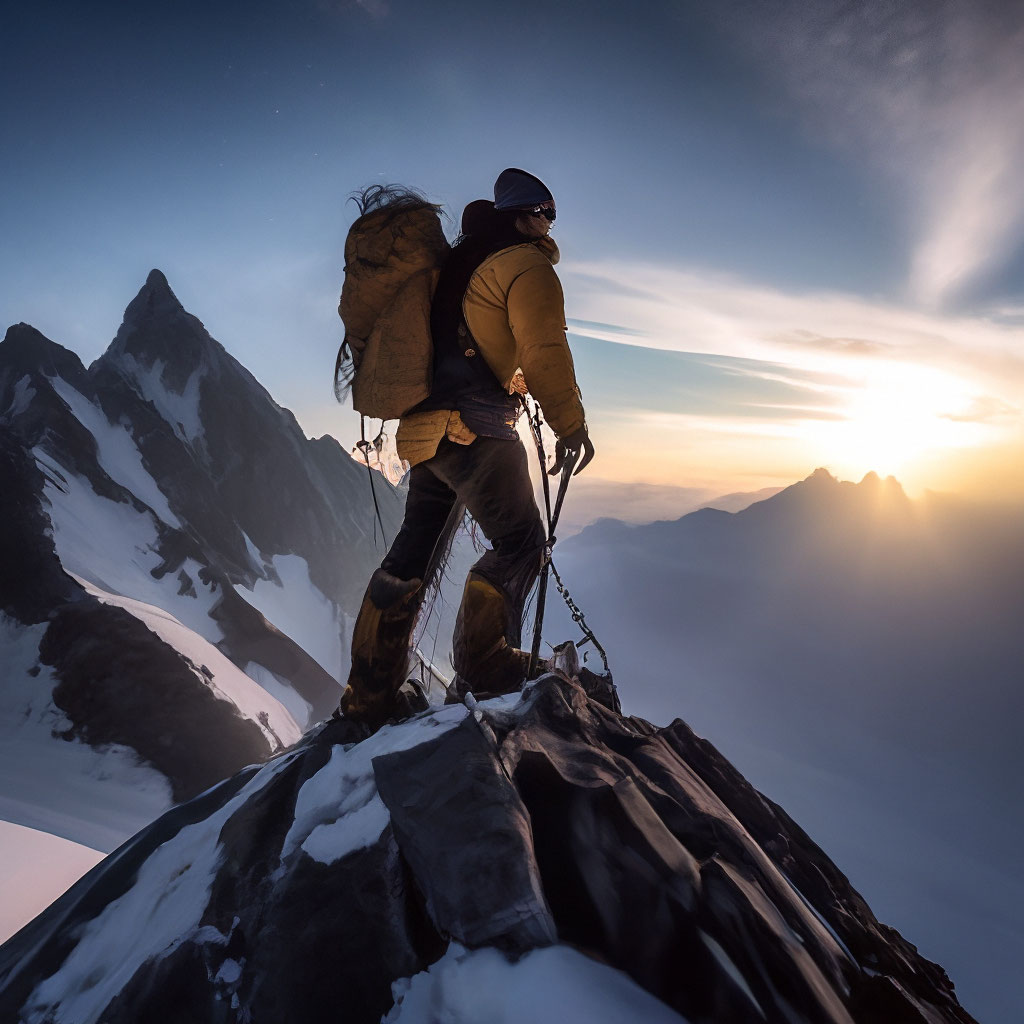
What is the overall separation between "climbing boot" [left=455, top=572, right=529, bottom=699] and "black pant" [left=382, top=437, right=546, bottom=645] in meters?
0.07

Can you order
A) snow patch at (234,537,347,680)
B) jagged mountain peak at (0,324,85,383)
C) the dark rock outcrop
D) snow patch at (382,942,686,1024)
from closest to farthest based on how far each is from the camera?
snow patch at (382,942,686,1024) < the dark rock outcrop < jagged mountain peak at (0,324,85,383) < snow patch at (234,537,347,680)

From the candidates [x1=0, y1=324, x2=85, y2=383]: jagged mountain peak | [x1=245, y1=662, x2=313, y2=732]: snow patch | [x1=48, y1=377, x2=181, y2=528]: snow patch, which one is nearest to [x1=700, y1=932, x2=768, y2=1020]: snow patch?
[x1=245, y1=662, x2=313, y2=732]: snow patch

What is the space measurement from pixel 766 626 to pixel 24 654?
134m

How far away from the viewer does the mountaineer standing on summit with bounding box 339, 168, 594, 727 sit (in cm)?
301

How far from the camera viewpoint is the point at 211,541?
1351 inches

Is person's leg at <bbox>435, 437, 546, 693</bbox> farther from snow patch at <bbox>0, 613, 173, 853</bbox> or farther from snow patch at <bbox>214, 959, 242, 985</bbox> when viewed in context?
snow patch at <bbox>0, 613, 173, 853</bbox>

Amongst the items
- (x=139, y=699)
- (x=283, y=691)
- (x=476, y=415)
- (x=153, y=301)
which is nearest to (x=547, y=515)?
(x=476, y=415)

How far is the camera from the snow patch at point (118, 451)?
30.3 metres

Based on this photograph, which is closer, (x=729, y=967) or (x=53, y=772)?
(x=729, y=967)

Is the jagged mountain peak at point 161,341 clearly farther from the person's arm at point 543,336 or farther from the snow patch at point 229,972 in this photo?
the snow patch at point 229,972

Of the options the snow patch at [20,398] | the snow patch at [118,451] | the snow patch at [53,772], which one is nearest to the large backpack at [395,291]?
the snow patch at [53,772]

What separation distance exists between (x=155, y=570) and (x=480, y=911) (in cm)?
2508

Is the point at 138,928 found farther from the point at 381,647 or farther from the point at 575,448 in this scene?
the point at 575,448

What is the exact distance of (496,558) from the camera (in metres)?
3.70
